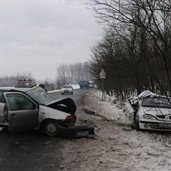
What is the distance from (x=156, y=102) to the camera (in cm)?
1082

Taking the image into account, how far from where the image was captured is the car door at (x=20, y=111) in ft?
25.3

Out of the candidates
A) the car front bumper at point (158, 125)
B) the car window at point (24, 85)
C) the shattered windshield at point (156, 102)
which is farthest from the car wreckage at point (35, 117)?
the car window at point (24, 85)

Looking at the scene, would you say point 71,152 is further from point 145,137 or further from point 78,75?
point 78,75

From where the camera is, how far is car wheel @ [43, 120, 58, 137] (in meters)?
8.25

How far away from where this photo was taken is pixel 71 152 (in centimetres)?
648

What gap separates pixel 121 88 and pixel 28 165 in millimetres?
23416

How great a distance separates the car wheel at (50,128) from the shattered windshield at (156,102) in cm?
422

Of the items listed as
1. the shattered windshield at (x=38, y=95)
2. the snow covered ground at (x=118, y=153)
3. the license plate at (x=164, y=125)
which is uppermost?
the shattered windshield at (x=38, y=95)

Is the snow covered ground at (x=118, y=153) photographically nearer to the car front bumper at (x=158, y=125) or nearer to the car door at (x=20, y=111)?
the car front bumper at (x=158, y=125)

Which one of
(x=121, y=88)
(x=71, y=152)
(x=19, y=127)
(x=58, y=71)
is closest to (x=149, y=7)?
(x=71, y=152)

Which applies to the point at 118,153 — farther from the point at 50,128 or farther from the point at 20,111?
the point at 20,111

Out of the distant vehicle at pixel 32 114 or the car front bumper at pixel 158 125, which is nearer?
the distant vehicle at pixel 32 114

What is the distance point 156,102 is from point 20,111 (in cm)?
565

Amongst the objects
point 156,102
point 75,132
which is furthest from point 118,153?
point 156,102
